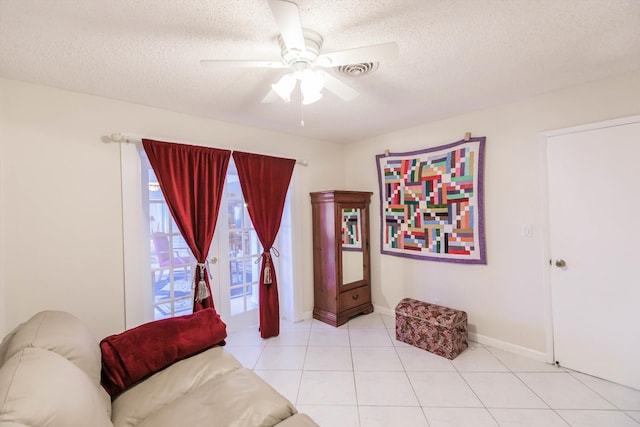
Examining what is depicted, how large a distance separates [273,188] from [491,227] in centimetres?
221

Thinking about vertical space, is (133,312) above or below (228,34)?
below

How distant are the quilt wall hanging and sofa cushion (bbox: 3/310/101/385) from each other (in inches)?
110

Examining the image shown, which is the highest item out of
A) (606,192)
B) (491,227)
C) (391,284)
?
(606,192)

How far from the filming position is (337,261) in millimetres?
3195

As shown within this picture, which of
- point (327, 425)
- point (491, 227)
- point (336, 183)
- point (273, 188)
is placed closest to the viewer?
point (327, 425)

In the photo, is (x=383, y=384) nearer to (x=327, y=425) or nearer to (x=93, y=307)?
(x=327, y=425)

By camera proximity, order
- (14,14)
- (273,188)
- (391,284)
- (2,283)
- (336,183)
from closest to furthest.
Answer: (14,14)
(2,283)
(273,188)
(391,284)
(336,183)

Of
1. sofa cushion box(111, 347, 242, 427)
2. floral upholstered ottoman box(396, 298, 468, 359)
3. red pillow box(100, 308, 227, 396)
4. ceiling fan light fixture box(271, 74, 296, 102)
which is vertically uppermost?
ceiling fan light fixture box(271, 74, 296, 102)

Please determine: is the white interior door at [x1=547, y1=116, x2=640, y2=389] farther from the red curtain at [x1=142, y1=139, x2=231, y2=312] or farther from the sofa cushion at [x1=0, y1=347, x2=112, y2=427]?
the sofa cushion at [x1=0, y1=347, x2=112, y2=427]

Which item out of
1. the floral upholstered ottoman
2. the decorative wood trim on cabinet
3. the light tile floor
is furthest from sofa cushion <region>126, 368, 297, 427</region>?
the decorative wood trim on cabinet

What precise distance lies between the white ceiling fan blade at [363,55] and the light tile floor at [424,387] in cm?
208

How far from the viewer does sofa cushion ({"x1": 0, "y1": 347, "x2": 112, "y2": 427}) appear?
2.49ft

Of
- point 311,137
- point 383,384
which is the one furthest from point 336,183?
point 383,384

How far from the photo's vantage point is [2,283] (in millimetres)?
1812
